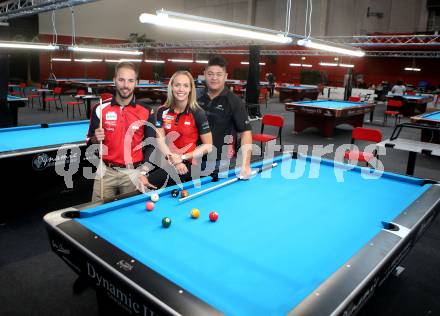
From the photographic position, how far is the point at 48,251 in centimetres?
301

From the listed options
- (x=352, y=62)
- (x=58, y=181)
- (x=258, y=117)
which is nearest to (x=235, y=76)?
(x=352, y=62)

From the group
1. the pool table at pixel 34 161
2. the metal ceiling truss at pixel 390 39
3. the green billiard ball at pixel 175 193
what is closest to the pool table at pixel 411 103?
the metal ceiling truss at pixel 390 39

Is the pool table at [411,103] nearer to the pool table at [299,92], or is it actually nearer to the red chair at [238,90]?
the pool table at [299,92]

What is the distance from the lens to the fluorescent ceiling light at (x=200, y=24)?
250 centimetres

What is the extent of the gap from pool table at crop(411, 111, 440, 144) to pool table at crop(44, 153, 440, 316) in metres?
4.58

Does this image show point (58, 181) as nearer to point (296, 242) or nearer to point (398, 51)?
point (296, 242)

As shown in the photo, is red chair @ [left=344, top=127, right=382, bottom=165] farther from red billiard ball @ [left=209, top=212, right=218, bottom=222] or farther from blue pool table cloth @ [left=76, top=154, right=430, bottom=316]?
red billiard ball @ [left=209, top=212, right=218, bottom=222]

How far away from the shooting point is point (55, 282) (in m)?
2.59

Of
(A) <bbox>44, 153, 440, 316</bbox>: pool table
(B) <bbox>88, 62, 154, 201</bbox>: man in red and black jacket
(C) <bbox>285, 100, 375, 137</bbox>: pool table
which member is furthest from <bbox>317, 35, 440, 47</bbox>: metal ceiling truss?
(B) <bbox>88, 62, 154, 201</bbox>: man in red and black jacket

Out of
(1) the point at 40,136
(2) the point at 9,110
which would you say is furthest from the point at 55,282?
(2) the point at 9,110

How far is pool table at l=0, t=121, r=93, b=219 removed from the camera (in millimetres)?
3359

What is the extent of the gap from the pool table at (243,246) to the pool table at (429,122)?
458 centimetres

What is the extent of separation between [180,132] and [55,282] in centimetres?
146

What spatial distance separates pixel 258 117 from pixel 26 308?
950 cm
